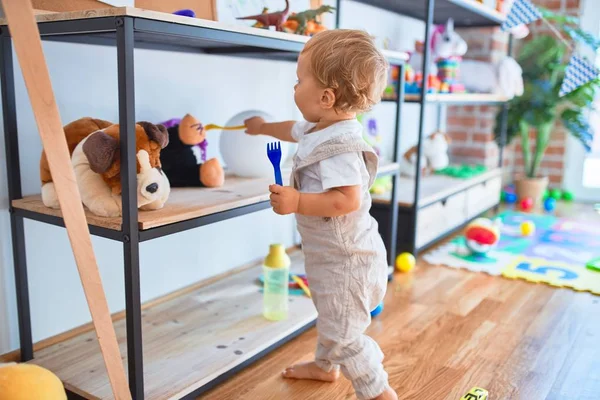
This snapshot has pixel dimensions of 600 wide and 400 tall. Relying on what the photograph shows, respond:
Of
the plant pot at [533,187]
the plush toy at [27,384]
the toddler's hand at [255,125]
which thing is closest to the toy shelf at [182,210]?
the toddler's hand at [255,125]

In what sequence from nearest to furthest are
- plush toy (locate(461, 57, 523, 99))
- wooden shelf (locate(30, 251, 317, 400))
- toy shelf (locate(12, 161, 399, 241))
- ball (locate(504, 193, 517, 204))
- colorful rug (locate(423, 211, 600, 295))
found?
toy shelf (locate(12, 161, 399, 241)), wooden shelf (locate(30, 251, 317, 400)), colorful rug (locate(423, 211, 600, 295)), plush toy (locate(461, 57, 523, 99)), ball (locate(504, 193, 517, 204))

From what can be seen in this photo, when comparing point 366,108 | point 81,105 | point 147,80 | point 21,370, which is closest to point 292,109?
point 147,80

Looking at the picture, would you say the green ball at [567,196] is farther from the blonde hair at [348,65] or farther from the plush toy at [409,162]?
the blonde hair at [348,65]

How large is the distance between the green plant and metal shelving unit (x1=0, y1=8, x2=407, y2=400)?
7.12 ft

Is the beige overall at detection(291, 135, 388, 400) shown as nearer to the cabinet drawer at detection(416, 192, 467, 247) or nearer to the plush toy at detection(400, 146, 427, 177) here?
the cabinet drawer at detection(416, 192, 467, 247)

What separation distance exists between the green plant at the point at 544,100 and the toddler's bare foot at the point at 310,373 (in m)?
2.29

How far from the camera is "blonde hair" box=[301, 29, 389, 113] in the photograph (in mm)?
1077

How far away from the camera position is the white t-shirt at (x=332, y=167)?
1.11m

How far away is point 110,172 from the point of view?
1183mm

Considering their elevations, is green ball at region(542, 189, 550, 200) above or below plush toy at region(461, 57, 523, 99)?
below

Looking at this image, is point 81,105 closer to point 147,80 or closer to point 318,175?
point 147,80

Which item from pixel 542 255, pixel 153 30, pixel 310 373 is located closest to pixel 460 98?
pixel 542 255

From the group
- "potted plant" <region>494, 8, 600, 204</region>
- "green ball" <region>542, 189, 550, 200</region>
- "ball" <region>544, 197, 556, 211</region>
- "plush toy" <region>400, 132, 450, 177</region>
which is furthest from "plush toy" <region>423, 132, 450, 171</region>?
"green ball" <region>542, 189, 550, 200</region>

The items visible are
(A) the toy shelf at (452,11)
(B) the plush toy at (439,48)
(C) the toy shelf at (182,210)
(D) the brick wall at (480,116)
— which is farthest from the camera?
(D) the brick wall at (480,116)
